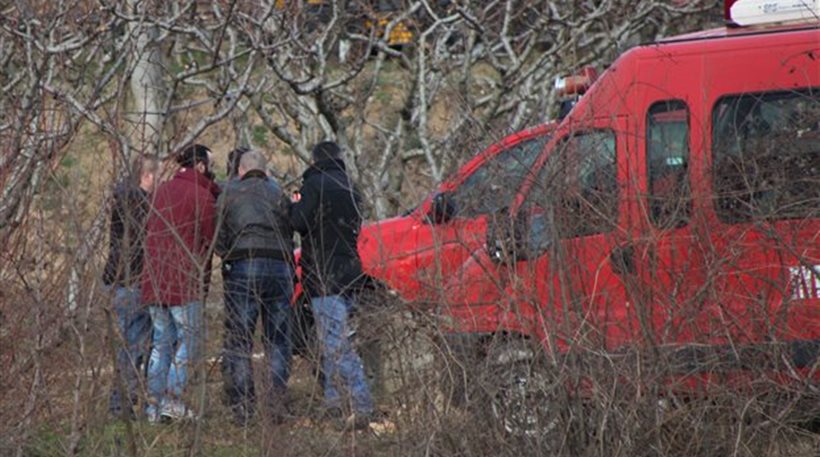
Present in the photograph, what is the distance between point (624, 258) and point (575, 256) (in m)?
0.21

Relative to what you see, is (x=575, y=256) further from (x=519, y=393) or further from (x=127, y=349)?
(x=127, y=349)

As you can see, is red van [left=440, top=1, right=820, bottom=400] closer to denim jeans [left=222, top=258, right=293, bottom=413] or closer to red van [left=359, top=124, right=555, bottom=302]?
red van [left=359, top=124, right=555, bottom=302]

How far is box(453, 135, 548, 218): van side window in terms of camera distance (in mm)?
6609

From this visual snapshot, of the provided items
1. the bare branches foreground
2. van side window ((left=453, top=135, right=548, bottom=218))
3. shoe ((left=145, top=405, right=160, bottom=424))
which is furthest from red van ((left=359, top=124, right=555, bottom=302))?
shoe ((left=145, top=405, right=160, bottom=424))

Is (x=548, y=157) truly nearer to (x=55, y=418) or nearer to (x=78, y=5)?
(x=55, y=418)

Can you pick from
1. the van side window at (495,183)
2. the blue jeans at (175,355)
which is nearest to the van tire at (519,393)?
the van side window at (495,183)

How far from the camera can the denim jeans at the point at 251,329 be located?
705 centimetres

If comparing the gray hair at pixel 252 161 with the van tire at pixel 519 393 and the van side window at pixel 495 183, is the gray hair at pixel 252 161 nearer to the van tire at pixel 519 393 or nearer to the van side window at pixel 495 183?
the van side window at pixel 495 183

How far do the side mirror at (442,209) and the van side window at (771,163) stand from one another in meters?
1.15

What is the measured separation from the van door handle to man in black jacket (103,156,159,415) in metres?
2.12

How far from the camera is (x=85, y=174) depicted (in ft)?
25.7

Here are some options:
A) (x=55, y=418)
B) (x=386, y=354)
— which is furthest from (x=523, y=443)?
(x=55, y=418)

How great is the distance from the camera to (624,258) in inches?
256

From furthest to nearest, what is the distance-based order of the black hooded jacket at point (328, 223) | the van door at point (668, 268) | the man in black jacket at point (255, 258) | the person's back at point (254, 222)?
the person's back at point (254, 222) → the black hooded jacket at point (328, 223) → the man in black jacket at point (255, 258) → the van door at point (668, 268)
